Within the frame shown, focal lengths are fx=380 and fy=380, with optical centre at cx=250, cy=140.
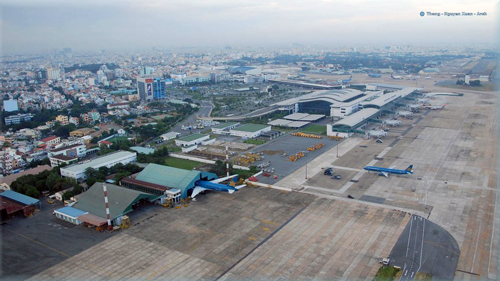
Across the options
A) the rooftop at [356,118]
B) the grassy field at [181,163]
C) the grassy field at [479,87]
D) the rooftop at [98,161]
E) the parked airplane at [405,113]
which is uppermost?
the grassy field at [479,87]

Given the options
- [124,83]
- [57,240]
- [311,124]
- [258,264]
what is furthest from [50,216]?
[124,83]

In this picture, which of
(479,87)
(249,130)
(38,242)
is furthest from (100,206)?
(479,87)

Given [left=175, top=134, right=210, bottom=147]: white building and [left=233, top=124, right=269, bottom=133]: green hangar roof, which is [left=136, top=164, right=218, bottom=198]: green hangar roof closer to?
[left=175, top=134, right=210, bottom=147]: white building

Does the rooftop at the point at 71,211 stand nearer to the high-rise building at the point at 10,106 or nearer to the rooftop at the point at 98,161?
the rooftop at the point at 98,161

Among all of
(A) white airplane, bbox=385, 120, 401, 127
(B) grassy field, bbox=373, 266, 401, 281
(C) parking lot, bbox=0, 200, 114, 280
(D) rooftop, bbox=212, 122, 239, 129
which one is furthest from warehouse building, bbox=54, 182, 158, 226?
(A) white airplane, bbox=385, 120, 401, 127

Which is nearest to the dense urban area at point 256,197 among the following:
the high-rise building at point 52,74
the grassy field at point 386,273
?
the grassy field at point 386,273

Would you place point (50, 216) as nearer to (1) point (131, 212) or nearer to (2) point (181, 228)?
(1) point (131, 212)

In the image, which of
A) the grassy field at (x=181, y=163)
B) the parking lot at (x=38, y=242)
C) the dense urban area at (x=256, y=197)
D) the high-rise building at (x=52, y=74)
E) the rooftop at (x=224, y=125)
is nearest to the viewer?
the dense urban area at (x=256, y=197)
